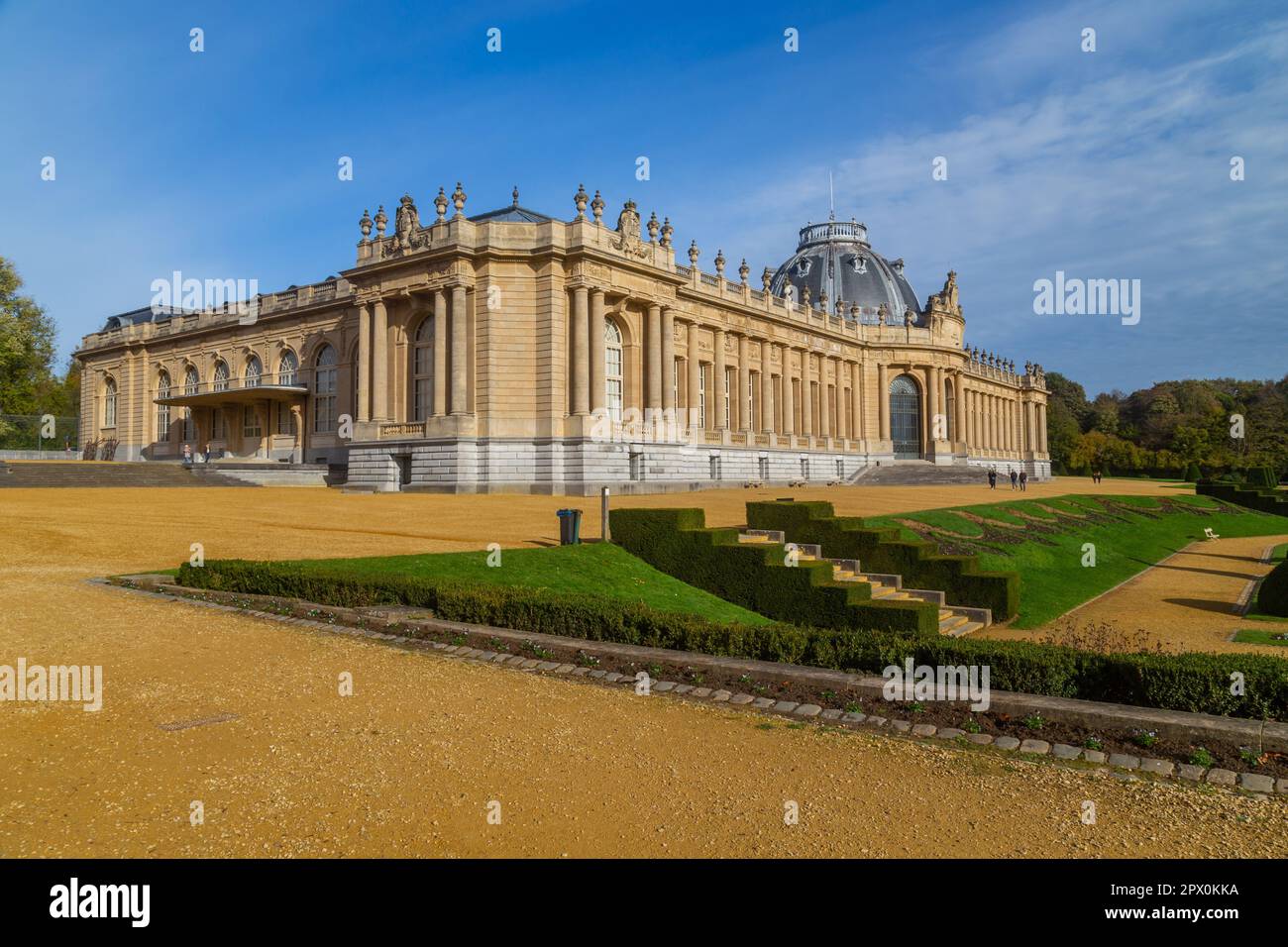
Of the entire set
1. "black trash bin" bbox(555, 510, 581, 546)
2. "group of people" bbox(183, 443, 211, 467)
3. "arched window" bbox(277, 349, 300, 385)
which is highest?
"arched window" bbox(277, 349, 300, 385)

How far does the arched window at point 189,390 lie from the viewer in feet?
218

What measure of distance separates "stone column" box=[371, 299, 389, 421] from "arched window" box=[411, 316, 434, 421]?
1.51 metres

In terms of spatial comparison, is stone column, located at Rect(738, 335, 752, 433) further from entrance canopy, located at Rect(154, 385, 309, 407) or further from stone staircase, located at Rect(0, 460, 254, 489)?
stone staircase, located at Rect(0, 460, 254, 489)

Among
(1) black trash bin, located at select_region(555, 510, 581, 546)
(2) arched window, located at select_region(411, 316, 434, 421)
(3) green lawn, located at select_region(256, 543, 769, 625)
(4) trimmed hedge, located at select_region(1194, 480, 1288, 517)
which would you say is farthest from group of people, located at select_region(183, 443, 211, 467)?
(4) trimmed hedge, located at select_region(1194, 480, 1288, 517)

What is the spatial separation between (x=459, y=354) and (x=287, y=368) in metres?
24.1

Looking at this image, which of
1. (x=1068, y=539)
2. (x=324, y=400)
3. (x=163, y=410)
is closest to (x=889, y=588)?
(x=1068, y=539)

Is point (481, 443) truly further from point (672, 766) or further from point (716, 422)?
point (672, 766)

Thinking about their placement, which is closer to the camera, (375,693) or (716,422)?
(375,693)

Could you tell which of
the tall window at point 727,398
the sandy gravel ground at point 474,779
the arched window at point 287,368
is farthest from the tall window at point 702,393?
Result: the sandy gravel ground at point 474,779

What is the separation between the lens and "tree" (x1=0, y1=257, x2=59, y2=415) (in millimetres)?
48688

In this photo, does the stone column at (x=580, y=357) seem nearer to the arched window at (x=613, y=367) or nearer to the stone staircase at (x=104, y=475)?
the arched window at (x=613, y=367)

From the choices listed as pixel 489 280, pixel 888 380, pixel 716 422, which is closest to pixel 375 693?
pixel 489 280
